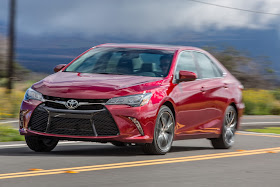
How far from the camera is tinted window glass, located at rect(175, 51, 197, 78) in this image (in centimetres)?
1109

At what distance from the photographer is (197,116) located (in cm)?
1125

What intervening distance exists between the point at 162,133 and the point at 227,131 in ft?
7.28

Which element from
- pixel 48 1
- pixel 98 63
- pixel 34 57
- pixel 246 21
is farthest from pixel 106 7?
pixel 98 63

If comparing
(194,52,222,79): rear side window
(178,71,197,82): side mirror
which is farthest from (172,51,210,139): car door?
(194,52,222,79): rear side window

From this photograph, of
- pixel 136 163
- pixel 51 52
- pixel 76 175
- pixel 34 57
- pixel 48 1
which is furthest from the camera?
pixel 48 1

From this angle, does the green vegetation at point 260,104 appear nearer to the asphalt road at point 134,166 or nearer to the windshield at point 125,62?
the asphalt road at point 134,166

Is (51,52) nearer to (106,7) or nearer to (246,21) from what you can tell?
(106,7)

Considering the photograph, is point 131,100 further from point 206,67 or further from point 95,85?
point 206,67

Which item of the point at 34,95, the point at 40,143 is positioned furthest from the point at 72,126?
the point at 40,143

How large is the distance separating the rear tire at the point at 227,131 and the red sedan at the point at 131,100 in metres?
0.02

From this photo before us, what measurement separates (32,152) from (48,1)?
135725mm

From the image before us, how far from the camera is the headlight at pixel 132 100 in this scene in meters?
9.70

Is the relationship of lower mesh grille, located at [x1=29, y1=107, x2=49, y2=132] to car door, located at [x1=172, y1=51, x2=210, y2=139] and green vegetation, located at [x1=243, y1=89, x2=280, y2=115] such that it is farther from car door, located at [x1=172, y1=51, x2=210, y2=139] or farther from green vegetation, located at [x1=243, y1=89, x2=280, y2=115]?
green vegetation, located at [x1=243, y1=89, x2=280, y2=115]

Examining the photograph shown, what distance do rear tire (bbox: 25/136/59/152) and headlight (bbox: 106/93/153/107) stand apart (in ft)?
4.22
